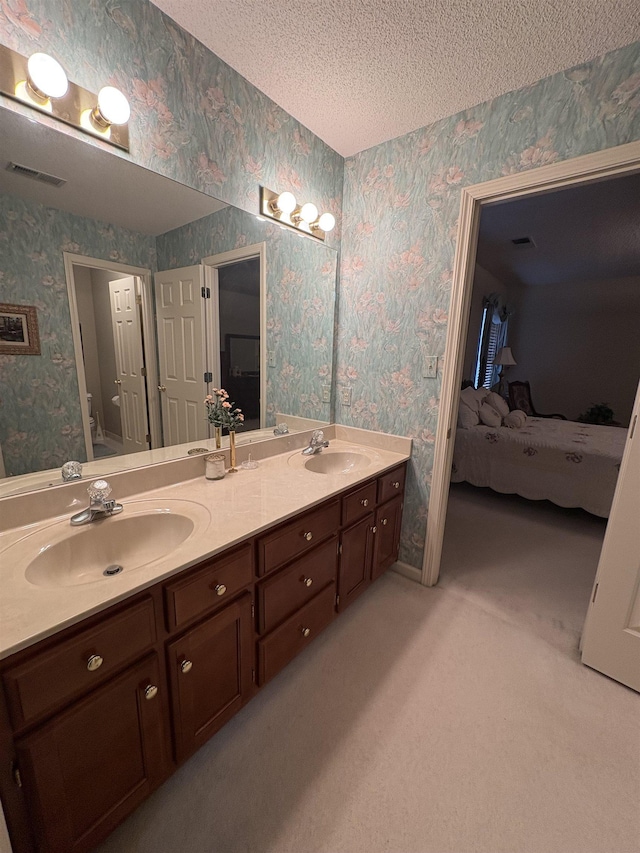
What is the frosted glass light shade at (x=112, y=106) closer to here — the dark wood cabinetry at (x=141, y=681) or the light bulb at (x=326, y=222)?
the light bulb at (x=326, y=222)

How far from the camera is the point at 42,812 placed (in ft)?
2.53

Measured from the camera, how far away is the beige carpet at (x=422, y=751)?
3.41ft

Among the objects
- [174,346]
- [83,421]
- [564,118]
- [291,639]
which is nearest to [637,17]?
[564,118]

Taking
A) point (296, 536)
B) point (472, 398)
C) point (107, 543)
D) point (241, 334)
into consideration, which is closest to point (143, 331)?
point (241, 334)

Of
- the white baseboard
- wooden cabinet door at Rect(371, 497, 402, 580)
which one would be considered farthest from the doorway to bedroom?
wooden cabinet door at Rect(371, 497, 402, 580)

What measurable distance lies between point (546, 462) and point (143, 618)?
3265 mm

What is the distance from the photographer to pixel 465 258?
5.61 feet

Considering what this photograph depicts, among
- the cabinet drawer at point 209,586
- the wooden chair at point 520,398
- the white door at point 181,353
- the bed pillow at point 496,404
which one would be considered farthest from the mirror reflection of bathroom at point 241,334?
the wooden chair at point 520,398

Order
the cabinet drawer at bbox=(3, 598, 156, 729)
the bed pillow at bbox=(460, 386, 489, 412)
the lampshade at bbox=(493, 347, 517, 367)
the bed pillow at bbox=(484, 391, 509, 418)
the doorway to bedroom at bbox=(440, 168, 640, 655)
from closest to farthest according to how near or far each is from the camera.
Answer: the cabinet drawer at bbox=(3, 598, 156, 729), the doorway to bedroom at bbox=(440, 168, 640, 655), the bed pillow at bbox=(460, 386, 489, 412), the bed pillow at bbox=(484, 391, 509, 418), the lampshade at bbox=(493, 347, 517, 367)

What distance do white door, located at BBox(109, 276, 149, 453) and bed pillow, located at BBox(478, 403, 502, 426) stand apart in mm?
3291

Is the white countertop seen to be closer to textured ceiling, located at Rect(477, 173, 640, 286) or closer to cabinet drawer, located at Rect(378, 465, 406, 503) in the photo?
cabinet drawer, located at Rect(378, 465, 406, 503)

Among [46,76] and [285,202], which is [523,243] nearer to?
[285,202]

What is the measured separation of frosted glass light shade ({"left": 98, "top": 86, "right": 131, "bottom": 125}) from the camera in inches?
42.1

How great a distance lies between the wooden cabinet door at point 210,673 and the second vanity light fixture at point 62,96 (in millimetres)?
1591
